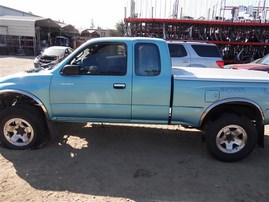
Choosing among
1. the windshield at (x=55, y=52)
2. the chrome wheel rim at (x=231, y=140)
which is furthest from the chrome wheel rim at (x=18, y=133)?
the windshield at (x=55, y=52)

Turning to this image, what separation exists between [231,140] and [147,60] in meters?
1.91

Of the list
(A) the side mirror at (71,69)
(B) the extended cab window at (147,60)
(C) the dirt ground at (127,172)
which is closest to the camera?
(C) the dirt ground at (127,172)

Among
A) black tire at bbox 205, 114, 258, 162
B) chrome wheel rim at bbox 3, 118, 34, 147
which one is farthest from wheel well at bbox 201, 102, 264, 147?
chrome wheel rim at bbox 3, 118, 34, 147

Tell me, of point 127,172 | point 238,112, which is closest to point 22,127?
point 127,172

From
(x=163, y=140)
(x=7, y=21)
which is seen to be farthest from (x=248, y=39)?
(x=7, y=21)

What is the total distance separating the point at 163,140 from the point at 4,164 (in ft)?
9.26

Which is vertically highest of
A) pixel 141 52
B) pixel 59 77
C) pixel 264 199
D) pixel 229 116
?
pixel 141 52

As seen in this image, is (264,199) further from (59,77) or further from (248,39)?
(248,39)

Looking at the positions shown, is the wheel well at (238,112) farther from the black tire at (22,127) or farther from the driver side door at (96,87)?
the black tire at (22,127)

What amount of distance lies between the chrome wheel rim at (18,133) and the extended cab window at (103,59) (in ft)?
4.45

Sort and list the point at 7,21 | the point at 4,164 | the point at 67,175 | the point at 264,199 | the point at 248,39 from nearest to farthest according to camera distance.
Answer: the point at 264,199, the point at 67,175, the point at 4,164, the point at 248,39, the point at 7,21

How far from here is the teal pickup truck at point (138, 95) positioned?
14.2 ft

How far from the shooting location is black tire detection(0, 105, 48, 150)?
459cm

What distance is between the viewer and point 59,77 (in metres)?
4.45
